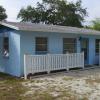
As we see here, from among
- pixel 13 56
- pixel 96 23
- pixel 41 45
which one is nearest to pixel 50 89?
pixel 13 56

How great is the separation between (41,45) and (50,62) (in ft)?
4.16

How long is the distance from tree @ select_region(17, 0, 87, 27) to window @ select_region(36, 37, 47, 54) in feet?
82.8

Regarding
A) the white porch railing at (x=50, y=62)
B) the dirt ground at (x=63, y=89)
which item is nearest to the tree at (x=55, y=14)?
the white porch railing at (x=50, y=62)

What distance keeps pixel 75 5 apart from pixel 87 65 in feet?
88.6

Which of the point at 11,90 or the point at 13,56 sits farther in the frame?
the point at 13,56

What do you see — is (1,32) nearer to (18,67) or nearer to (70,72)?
(18,67)

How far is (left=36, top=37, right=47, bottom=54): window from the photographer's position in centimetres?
1359

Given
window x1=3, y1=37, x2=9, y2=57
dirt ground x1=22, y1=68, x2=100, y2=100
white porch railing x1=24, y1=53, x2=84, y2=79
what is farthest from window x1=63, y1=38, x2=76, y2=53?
dirt ground x1=22, y1=68, x2=100, y2=100

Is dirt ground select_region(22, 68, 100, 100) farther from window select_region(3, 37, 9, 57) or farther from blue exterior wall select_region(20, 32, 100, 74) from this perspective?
window select_region(3, 37, 9, 57)

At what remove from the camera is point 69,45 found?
15461 mm

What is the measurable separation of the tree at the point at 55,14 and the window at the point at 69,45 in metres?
23.2

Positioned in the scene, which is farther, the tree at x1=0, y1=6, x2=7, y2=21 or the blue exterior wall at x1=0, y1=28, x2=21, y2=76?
the tree at x1=0, y1=6, x2=7, y2=21

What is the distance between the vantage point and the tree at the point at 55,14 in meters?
39.2

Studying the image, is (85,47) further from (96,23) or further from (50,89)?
→ (96,23)
